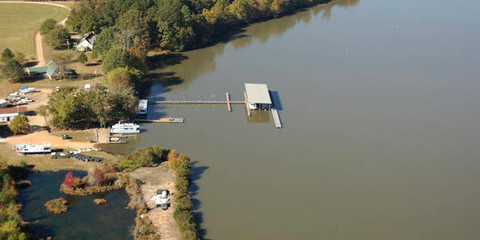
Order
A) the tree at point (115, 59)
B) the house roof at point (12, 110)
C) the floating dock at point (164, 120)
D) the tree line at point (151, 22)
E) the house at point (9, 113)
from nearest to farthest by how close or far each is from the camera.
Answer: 1. the house at point (9, 113)
2. the house roof at point (12, 110)
3. the floating dock at point (164, 120)
4. the tree at point (115, 59)
5. the tree line at point (151, 22)

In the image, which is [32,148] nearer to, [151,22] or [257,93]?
[257,93]

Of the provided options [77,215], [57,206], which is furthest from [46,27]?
[77,215]

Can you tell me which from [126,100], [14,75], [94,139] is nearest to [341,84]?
[126,100]

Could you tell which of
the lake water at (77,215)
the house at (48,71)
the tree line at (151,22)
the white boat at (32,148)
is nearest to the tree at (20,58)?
the house at (48,71)

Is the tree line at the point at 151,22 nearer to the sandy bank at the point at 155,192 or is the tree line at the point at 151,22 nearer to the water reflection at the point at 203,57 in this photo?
the water reflection at the point at 203,57

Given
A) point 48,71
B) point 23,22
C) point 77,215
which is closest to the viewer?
point 77,215

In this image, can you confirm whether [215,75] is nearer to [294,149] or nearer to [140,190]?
[294,149]
